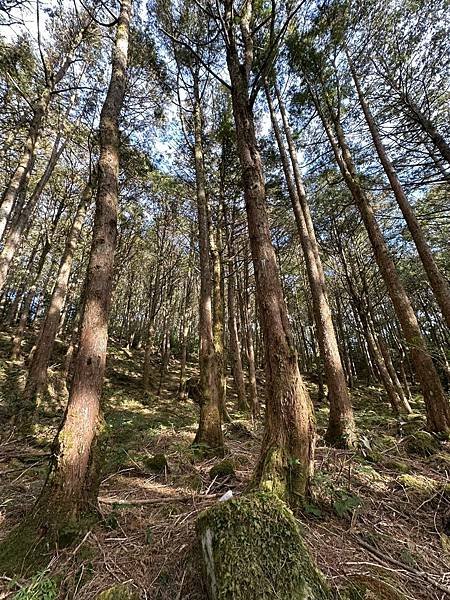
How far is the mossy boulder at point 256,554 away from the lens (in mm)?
1472

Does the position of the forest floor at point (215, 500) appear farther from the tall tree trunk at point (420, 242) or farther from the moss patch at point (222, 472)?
the tall tree trunk at point (420, 242)

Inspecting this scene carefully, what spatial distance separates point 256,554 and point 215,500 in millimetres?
1508

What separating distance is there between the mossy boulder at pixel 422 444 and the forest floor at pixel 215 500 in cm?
2

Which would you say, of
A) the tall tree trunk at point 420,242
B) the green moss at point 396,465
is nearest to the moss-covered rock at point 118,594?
the green moss at point 396,465

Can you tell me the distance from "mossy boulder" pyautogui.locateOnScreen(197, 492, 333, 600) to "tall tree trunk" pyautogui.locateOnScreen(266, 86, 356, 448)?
3.54m

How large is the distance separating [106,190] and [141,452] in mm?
4636

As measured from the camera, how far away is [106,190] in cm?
353

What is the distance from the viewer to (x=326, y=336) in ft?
19.0

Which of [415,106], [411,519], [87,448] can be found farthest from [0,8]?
[411,519]

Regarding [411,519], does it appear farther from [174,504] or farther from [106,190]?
[106,190]

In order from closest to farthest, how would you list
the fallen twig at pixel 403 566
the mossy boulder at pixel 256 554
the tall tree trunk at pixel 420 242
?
the mossy boulder at pixel 256 554 < the fallen twig at pixel 403 566 < the tall tree trunk at pixel 420 242

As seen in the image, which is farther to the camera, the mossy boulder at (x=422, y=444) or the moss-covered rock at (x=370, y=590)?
the mossy boulder at (x=422, y=444)

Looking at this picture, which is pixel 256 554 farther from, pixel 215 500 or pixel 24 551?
pixel 24 551

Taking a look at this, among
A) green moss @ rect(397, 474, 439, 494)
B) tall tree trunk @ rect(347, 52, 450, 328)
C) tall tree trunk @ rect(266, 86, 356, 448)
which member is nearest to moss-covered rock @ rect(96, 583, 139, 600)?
green moss @ rect(397, 474, 439, 494)
